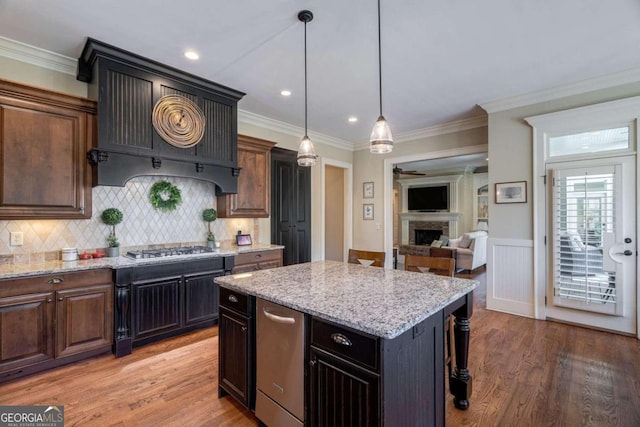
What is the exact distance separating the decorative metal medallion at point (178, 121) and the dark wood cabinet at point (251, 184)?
0.64 m

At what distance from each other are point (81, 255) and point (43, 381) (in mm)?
1073

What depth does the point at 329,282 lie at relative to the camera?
6.48 feet

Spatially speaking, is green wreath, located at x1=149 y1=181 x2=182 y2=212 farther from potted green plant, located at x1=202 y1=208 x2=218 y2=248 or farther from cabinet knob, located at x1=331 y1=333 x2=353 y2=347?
cabinet knob, located at x1=331 y1=333 x2=353 y2=347

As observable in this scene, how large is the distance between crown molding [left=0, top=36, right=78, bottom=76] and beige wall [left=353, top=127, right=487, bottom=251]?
4.53 m

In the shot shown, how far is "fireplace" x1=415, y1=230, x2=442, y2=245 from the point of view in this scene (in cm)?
974

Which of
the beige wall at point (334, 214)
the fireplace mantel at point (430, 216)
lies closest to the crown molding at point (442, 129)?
the beige wall at point (334, 214)

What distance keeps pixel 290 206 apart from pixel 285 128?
1.34m

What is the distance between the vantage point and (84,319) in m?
2.58

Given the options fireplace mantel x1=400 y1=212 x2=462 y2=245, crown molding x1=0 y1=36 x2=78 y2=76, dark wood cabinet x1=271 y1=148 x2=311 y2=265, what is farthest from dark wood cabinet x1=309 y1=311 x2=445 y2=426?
fireplace mantel x1=400 y1=212 x2=462 y2=245

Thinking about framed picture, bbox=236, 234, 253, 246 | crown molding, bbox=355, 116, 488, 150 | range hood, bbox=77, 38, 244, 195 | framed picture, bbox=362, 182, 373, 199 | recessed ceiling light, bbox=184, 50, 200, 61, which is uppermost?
recessed ceiling light, bbox=184, 50, 200, 61

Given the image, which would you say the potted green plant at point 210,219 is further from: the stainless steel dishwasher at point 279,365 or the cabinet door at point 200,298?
the stainless steel dishwasher at point 279,365

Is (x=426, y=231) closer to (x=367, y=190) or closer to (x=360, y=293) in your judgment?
(x=367, y=190)

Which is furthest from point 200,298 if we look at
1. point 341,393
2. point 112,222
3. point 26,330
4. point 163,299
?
point 341,393

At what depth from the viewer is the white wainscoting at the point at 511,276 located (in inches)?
149
